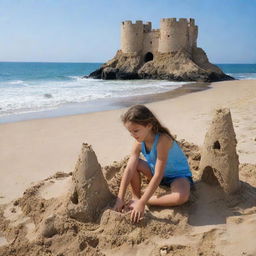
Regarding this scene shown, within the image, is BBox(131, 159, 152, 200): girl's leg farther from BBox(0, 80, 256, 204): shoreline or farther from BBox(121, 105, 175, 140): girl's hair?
BBox(0, 80, 256, 204): shoreline

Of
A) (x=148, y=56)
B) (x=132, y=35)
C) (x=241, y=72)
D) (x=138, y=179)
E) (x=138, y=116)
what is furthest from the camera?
(x=241, y=72)

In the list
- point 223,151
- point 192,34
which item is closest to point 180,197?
point 223,151

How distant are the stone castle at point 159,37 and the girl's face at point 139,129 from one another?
27158 millimetres

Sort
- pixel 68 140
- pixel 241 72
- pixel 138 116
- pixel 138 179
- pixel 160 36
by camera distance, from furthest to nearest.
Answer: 1. pixel 241 72
2. pixel 160 36
3. pixel 68 140
4. pixel 138 179
5. pixel 138 116

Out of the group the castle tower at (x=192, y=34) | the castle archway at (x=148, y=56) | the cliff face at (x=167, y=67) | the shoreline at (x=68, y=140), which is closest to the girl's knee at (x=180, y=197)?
the shoreline at (x=68, y=140)

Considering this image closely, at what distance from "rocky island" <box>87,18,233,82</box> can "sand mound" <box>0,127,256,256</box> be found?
24.8 m

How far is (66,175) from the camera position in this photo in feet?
14.1

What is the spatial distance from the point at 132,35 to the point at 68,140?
1007 inches

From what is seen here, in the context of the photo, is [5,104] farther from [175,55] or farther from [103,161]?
[175,55]

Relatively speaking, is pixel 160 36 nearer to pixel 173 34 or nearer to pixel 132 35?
pixel 173 34

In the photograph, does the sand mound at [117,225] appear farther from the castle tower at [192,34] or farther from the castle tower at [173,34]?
the castle tower at [192,34]

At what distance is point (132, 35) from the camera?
3050 centimetres

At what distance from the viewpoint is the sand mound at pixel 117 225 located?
2600 millimetres

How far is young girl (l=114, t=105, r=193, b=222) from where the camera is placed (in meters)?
2.87
